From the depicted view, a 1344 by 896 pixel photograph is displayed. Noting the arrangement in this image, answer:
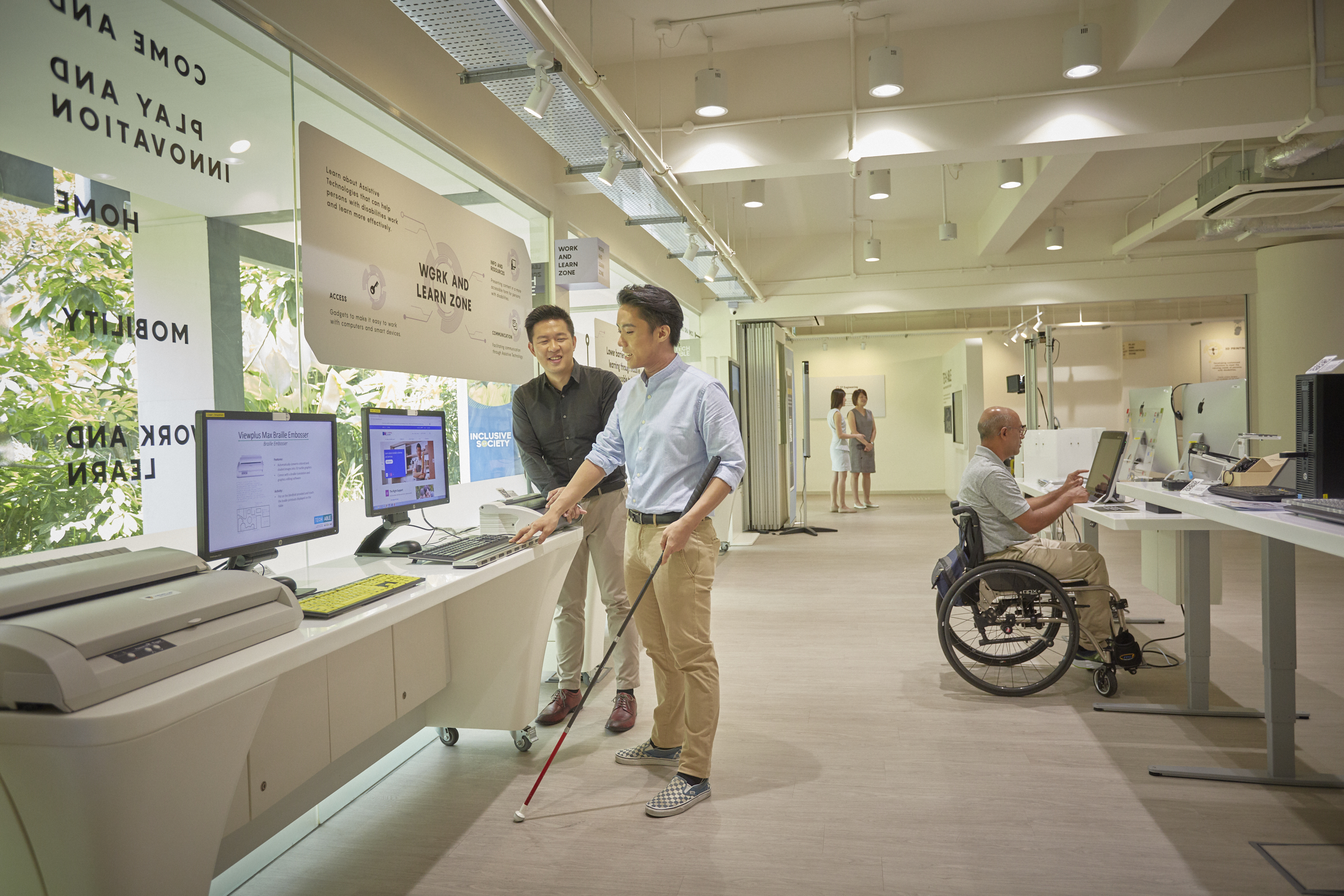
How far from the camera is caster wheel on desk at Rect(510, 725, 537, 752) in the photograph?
321cm

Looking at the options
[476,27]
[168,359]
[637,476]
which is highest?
[476,27]

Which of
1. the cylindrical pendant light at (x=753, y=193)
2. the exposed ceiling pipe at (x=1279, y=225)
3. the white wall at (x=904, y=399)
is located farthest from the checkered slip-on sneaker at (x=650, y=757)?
the white wall at (x=904, y=399)

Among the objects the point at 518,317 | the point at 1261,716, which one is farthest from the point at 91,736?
the point at 1261,716

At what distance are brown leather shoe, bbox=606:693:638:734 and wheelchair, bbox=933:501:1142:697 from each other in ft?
4.73

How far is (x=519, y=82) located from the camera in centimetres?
345

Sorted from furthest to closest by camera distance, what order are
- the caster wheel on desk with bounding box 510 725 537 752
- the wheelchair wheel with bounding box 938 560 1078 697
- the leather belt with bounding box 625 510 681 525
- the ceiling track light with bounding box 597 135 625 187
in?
the ceiling track light with bounding box 597 135 625 187 < the wheelchair wheel with bounding box 938 560 1078 697 < the caster wheel on desk with bounding box 510 725 537 752 < the leather belt with bounding box 625 510 681 525

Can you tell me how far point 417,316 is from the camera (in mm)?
3424

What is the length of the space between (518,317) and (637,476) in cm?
184

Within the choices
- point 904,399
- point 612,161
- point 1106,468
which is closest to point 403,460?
point 612,161

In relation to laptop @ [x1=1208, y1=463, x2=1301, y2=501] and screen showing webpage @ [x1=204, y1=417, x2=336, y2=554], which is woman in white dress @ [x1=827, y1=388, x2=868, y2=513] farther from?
screen showing webpage @ [x1=204, y1=417, x2=336, y2=554]

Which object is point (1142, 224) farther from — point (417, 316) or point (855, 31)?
point (417, 316)

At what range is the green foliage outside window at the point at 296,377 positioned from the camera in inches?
100

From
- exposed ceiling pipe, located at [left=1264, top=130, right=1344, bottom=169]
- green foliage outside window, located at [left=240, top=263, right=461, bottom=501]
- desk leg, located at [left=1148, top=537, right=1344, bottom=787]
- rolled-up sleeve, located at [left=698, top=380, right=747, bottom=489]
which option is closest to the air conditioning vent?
exposed ceiling pipe, located at [left=1264, top=130, right=1344, bottom=169]

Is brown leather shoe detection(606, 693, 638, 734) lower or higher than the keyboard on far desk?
lower
